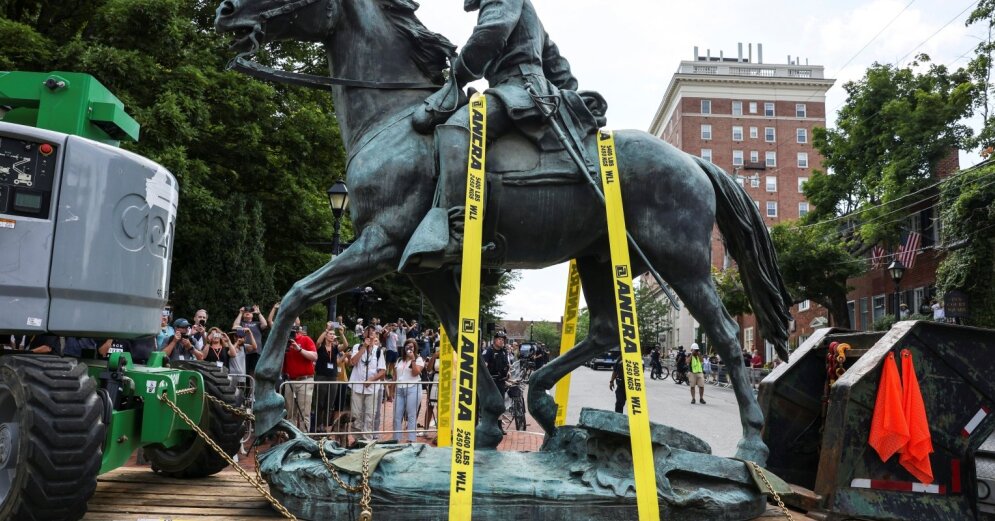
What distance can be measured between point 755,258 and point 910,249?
3116 centimetres

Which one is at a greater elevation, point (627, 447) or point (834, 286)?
point (834, 286)

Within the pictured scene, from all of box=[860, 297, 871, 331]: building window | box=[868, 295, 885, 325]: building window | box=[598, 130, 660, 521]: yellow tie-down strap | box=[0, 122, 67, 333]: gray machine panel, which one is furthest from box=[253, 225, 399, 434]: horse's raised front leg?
box=[860, 297, 871, 331]: building window

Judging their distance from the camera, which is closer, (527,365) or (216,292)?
(216,292)

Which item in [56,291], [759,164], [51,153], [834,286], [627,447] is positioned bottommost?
[627,447]

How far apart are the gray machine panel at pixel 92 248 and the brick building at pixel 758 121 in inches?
3037

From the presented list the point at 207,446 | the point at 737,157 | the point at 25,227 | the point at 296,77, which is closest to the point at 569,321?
the point at 296,77

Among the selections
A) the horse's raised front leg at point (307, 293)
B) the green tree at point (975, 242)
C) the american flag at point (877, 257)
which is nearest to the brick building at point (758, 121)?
the american flag at point (877, 257)

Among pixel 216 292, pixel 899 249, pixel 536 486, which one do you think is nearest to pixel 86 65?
pixel 216 292

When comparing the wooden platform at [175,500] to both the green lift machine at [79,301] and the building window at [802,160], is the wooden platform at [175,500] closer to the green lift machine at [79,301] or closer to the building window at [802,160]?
the green lift machine at [79,301]

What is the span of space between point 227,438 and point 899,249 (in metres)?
35.2

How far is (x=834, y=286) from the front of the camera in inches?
1499

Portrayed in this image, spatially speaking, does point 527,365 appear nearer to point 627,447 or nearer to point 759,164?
point 627,447

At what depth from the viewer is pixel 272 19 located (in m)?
4.65

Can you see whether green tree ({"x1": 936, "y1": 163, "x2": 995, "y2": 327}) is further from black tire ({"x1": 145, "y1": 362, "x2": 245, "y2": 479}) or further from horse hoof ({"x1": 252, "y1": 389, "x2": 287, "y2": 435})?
horse hoof ({"x1": 252, "y1": 389, "x2": 287, "y2": 435})
